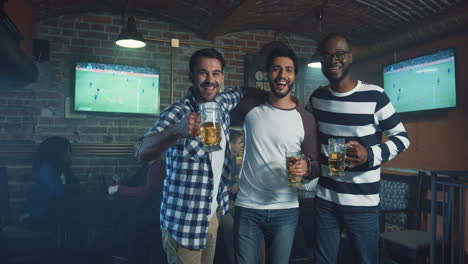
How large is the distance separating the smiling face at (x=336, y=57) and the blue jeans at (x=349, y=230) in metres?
0.61

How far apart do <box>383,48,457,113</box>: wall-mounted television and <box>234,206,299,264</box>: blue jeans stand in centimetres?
323

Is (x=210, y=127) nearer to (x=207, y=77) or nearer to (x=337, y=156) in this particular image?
(x=207, y=77)

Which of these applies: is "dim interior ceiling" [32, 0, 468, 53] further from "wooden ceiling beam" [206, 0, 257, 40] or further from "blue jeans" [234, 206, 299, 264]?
"blue jeans" [234, 206, 299, 264]

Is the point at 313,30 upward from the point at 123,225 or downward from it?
upward

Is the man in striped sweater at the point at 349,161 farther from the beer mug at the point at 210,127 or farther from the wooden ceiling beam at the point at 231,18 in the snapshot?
the wooden ceiling beam at the point at 231,18

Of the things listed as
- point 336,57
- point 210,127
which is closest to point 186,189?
point 210,127

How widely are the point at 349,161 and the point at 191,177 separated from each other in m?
0.70

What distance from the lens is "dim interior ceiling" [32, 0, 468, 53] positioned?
3920 mm

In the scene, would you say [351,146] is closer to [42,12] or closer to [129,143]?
[129,143]

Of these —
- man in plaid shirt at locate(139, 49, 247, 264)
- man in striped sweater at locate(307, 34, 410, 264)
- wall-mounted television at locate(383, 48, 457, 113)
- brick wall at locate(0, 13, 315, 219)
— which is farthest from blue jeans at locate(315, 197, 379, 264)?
brick wall at locate(0, 13, 315, 219)

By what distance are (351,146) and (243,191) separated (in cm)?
54

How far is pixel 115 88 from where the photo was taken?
4730 mm

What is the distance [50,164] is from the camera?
3.35 meters

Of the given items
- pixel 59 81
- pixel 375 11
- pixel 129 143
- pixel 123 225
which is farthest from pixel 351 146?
pixel 59 81
